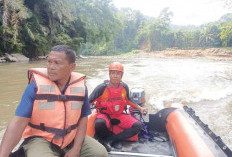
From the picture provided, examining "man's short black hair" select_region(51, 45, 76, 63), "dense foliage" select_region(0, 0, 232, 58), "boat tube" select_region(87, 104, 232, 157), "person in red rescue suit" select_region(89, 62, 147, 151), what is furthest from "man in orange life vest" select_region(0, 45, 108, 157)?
"dense foliage" select_region(0, 0, 232, 58)

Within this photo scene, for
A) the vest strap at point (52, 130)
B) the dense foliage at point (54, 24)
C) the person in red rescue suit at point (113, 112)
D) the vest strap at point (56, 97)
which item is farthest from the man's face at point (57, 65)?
the dense foliage at point (54, 24)

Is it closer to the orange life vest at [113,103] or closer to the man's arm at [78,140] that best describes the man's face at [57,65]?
the man's arm at [78,140]

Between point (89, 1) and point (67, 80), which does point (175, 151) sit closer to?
point (67, 80)

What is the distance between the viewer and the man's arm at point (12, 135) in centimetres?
128

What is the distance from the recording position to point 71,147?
5.18 feet

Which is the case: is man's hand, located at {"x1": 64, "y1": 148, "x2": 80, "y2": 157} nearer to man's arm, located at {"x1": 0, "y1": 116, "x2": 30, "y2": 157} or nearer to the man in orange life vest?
the man in orange life vest

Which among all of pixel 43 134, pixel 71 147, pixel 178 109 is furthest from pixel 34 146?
pixel 178 109

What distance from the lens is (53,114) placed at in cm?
146

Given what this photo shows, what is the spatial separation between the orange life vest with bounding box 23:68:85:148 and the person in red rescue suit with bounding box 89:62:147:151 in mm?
973

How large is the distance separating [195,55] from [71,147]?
2897cm

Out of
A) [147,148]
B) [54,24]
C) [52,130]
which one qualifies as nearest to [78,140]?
[52,130]

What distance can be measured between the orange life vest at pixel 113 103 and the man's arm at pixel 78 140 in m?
0.90

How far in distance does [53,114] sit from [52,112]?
0.01 meters

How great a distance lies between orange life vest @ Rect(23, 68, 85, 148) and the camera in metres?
1.45
